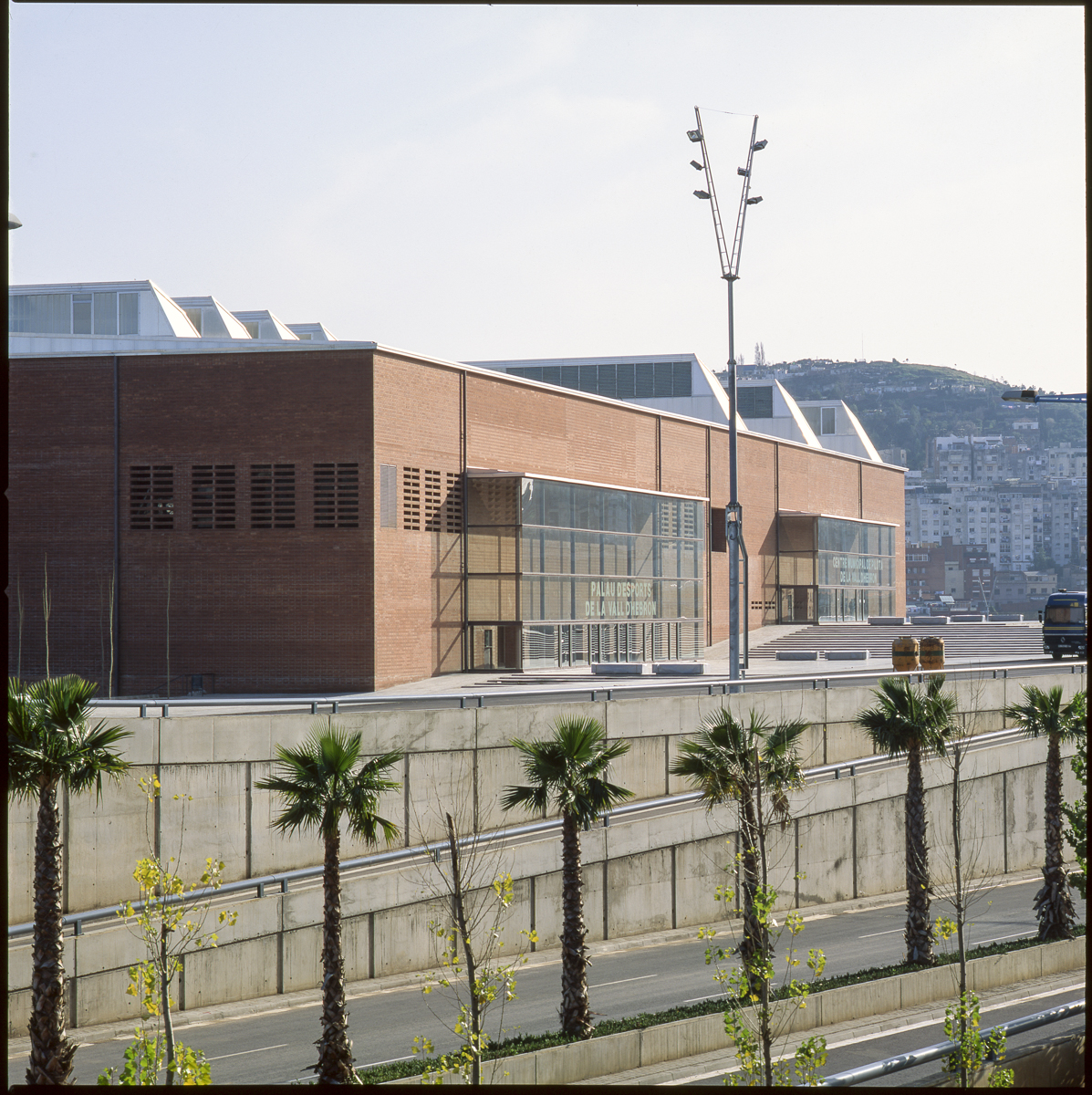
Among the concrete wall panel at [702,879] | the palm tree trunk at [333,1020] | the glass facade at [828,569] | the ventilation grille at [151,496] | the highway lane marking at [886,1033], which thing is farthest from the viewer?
the glass facade at [828,569]

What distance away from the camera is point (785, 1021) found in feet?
68.5

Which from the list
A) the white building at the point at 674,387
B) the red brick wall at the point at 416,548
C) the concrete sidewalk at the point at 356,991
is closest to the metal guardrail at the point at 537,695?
the concrete sidewalk at the point at 356,991

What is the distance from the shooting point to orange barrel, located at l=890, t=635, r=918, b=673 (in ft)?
141

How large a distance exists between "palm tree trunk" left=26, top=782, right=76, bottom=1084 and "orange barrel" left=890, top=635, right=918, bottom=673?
31.8 meters

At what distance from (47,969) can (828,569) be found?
59.0 meters

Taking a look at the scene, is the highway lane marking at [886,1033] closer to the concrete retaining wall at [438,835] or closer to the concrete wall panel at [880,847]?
the concrete retaining wall at [438,835]

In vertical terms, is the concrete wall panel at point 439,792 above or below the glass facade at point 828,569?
below

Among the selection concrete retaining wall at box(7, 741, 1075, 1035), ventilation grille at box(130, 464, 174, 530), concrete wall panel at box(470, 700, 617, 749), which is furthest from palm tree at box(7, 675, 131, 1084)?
ventilation grille at box(130, 464, 174, 530)

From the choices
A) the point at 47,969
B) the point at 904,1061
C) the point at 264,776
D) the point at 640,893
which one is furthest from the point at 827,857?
the point at 904,1061

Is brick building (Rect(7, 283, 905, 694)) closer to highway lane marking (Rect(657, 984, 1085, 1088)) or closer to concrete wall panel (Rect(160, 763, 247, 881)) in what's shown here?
concrete wall panel (Rect(160, 763, 247, 881))

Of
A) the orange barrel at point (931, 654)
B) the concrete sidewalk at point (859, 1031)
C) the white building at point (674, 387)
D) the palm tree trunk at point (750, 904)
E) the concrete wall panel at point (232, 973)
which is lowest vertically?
the concrete sidewalk at point (859, 1031)

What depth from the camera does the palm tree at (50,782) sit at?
16.0 meters

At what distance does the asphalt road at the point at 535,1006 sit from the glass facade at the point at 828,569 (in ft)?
120

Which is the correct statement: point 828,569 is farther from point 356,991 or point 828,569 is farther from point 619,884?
point 356,991
